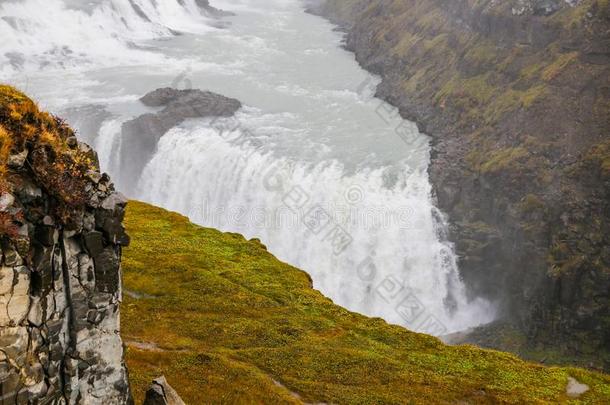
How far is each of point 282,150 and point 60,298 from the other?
69.1m

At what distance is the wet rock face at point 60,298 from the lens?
15891mm

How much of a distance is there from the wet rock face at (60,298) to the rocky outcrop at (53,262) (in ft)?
0.08

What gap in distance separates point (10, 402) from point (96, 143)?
259 ft

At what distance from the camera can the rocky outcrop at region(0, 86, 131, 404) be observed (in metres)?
15.9

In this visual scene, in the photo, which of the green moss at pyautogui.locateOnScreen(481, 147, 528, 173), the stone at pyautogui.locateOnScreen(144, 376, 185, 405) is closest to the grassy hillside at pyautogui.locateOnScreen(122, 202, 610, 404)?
the stone at pyautogui.locateOnScreen(144, 376, 185, 405)

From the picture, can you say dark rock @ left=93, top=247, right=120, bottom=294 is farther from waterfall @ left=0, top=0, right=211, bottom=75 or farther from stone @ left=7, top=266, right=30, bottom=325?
waterfall @ left=0, top=0, right=211, bottom=75

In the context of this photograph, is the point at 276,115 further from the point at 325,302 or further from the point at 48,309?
the point at 48,309

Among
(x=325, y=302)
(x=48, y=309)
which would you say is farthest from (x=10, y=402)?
(x=325, y=302)

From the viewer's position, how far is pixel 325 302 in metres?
43.8

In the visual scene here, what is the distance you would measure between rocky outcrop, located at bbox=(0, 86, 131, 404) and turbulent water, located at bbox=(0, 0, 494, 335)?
162 feet

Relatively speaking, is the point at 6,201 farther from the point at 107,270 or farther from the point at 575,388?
the point at 575,388

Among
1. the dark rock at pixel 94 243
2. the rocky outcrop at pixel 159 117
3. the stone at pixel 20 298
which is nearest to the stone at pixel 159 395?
the dark rock at pixel 94 243

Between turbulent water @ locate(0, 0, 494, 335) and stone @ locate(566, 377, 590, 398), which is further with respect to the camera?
turbulent water @ locate(0, 0, 494, 335)

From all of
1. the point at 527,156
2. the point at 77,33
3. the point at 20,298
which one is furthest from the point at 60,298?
the point at 77,33
